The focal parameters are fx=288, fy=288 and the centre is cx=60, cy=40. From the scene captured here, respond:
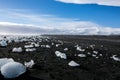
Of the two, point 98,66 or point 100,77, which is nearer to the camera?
point 100,77

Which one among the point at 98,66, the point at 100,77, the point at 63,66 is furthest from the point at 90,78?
the point at 98,66

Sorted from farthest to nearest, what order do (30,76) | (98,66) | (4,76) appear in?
(98,66) < (30,76) < (4,76)

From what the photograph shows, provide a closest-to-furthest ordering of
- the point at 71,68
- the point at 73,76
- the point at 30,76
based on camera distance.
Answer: the point at 30,76, the point at 73,76, the point at 71,68

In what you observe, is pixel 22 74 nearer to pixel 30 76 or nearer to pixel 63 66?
pixel 30 76

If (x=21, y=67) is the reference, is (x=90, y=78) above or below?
below

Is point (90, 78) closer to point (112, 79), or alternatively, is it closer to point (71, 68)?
point (112, 79)

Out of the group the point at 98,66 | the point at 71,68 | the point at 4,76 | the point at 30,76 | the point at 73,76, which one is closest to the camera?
the point at 4,76

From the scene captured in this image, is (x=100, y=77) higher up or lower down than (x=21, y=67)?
lower down

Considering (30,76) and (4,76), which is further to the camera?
(30,76)

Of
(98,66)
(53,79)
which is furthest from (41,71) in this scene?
(98,66)
